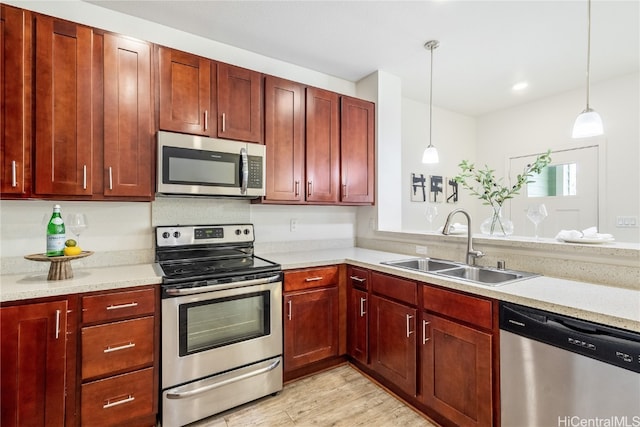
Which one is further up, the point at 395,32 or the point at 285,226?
the point at 395,32

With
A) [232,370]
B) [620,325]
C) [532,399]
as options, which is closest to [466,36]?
[620,325]

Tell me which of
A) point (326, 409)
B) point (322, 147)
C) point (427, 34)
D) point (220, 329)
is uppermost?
point (427, 34)

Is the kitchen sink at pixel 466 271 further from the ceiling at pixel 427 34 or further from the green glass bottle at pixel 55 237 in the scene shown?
the green glass bottle at pixel 55 237

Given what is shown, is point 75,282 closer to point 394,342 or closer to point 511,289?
point 394,342

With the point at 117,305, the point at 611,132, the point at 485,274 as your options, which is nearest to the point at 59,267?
the point at 117,305

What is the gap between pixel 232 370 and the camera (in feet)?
6.59

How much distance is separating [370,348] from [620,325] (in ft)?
5.02

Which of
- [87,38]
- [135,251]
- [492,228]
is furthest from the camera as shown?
[492,228]

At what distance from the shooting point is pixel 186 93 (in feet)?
7.16

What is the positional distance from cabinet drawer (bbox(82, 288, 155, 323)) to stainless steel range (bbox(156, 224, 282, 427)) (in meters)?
0.09

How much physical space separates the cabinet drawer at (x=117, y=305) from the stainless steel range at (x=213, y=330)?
88 millimetres

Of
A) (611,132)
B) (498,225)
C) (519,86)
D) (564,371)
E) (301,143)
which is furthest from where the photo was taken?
(519,86)

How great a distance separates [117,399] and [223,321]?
66 centimetres

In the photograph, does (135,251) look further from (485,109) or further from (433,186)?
(485,109)
